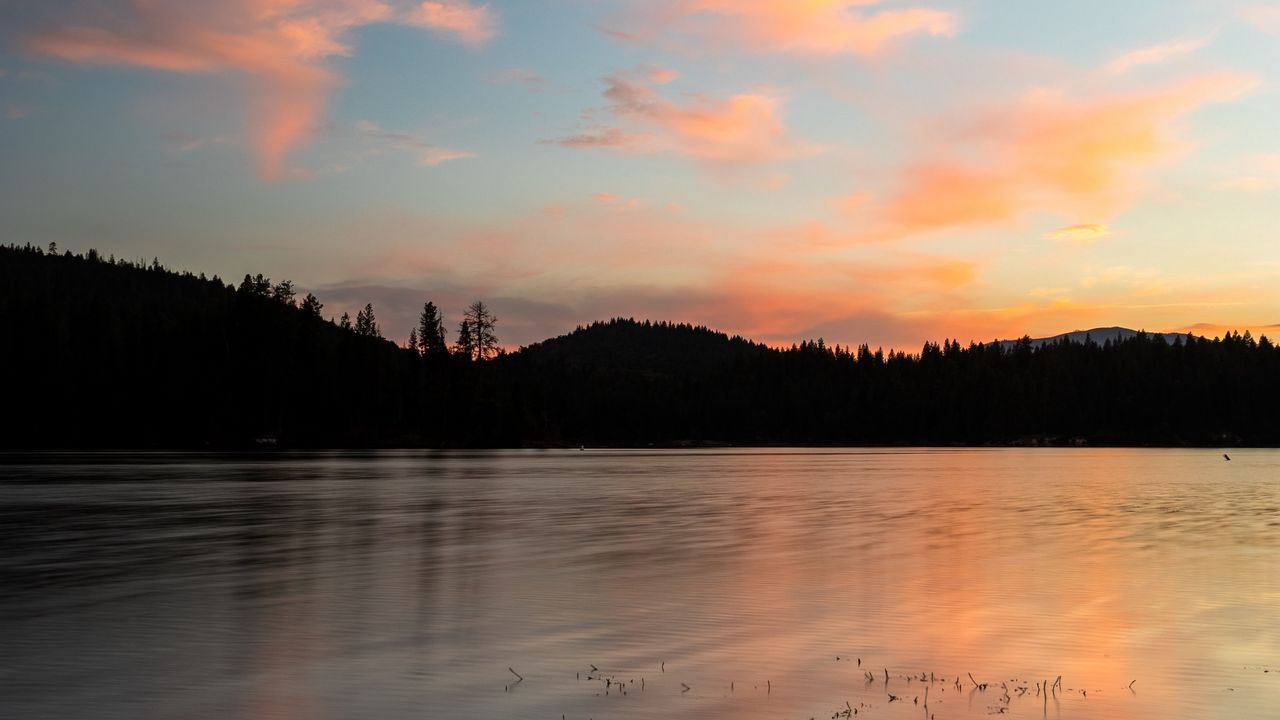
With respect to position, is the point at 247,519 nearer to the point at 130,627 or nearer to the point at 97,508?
the point at 97,508

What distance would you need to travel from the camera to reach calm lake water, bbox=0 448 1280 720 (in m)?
13.5

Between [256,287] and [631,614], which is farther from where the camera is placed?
[256,287]

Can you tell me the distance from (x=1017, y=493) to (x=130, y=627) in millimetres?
57069

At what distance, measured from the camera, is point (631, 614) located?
20.2 m

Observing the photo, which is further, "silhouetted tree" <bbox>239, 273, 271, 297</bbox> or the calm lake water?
"silhouetted tree" <bbox>239, 273, 271, 297</bbox>

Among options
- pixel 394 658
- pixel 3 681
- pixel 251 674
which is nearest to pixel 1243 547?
pixel 394 658

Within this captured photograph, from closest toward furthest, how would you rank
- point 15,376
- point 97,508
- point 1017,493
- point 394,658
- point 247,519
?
point 394,658 < point 247,519 < point 97,508 < point 1017,493 < point 15,376

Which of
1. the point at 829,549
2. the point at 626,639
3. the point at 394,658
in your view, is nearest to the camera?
the point at 394,658

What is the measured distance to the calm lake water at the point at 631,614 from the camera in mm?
13453

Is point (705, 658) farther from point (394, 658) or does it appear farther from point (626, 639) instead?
point (394, 658)

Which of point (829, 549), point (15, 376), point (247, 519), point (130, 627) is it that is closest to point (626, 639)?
point (130, 627)

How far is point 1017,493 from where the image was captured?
214 feet

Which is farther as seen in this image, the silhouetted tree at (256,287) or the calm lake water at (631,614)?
the silhouetted tree at (256,287)

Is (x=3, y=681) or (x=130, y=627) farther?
(x=130, y=627)
